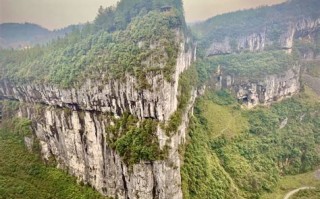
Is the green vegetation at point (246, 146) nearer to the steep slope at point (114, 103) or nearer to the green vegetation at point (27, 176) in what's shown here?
the steep slope at point (114, 103)

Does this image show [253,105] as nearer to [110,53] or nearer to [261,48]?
[261,48]

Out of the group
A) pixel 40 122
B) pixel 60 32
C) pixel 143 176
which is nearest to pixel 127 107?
pixel 143 176

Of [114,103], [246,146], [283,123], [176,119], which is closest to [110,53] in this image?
[114,103]

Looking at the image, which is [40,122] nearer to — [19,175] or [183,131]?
[19,175]

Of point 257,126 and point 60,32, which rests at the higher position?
point 60,32

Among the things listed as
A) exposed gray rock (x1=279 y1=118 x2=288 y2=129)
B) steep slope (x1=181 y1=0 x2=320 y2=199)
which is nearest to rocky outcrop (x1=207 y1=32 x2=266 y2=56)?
steep slope (x1=181 y1=0 x2=320 y2=199)

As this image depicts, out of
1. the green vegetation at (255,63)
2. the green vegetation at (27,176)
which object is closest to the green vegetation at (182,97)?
the green vegetation at (255,63)
